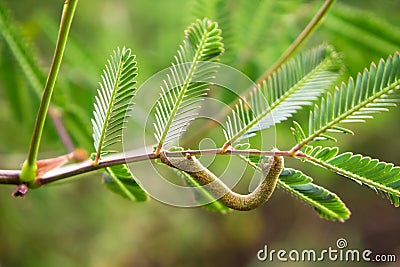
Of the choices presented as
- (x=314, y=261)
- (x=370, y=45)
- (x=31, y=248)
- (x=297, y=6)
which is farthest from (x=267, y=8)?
(x=314, y=261)

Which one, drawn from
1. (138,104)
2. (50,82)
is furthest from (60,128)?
(50,82)

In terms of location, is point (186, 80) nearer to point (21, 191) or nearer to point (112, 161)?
point (112, 161)

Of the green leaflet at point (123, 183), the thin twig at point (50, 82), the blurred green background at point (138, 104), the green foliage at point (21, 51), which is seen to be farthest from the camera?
the blurred green background at point (138, 104)

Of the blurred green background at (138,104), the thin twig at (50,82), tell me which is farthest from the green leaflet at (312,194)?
the blurred green background at (138,104)

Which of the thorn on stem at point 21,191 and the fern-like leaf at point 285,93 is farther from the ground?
the fern-like leaf at point 285,93

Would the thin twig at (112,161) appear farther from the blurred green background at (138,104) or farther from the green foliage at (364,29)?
the green foliage at (364,29)

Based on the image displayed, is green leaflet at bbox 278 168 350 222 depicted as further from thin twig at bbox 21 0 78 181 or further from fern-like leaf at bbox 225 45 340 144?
thin twig at bbox 21 0 78 181

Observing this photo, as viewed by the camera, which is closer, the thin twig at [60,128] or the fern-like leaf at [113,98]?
the fern-like leaf at [113,98]

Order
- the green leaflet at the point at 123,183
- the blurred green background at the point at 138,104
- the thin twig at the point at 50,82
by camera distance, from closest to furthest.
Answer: the thin twig at the point at 50,82 < the green leaflet at the point at 123,183 < the blurred green background at the point at 138,104

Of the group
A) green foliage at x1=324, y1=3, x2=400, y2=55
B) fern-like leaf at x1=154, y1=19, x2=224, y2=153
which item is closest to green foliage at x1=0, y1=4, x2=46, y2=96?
fern-like leaf at x1=154, y1=19, x2=224, y2=153
